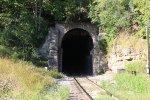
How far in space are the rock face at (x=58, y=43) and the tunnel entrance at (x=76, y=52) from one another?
2264 mm

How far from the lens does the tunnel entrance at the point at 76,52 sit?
41956 millimetres

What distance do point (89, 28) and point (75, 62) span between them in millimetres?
16717

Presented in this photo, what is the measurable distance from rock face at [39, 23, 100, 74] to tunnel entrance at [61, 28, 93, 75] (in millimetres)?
2264

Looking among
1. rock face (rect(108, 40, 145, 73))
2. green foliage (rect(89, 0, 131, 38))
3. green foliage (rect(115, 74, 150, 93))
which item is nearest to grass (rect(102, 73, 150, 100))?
→ green foliage (rect(115, 74, 150, 93))

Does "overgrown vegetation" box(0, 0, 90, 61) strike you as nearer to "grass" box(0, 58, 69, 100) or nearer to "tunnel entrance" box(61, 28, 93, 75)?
"tunnel entrance" box(61, 28, 93, 75)

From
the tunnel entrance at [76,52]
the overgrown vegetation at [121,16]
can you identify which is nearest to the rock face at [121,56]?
the overgrown vegetation at [121,16]

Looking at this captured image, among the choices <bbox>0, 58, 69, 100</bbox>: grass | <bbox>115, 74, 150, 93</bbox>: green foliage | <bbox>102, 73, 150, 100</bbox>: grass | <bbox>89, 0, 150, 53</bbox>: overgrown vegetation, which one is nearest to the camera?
<bbox>0, 58, 69, 100</bbox>: grass

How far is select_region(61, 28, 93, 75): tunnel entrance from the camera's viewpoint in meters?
42.0

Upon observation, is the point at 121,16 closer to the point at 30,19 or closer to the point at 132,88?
the point at 30,19

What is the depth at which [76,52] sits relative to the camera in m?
51.6

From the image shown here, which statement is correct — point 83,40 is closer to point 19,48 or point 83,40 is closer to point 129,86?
point 19,48

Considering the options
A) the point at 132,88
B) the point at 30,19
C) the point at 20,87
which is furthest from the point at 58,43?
the point at 20,87

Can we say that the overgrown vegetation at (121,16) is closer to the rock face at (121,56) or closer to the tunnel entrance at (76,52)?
the rock face at (121,56)

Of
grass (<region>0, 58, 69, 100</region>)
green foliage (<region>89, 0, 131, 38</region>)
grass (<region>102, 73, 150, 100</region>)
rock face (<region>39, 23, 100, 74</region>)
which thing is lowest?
grass (<region>102, 73, 150, 100</region>)
